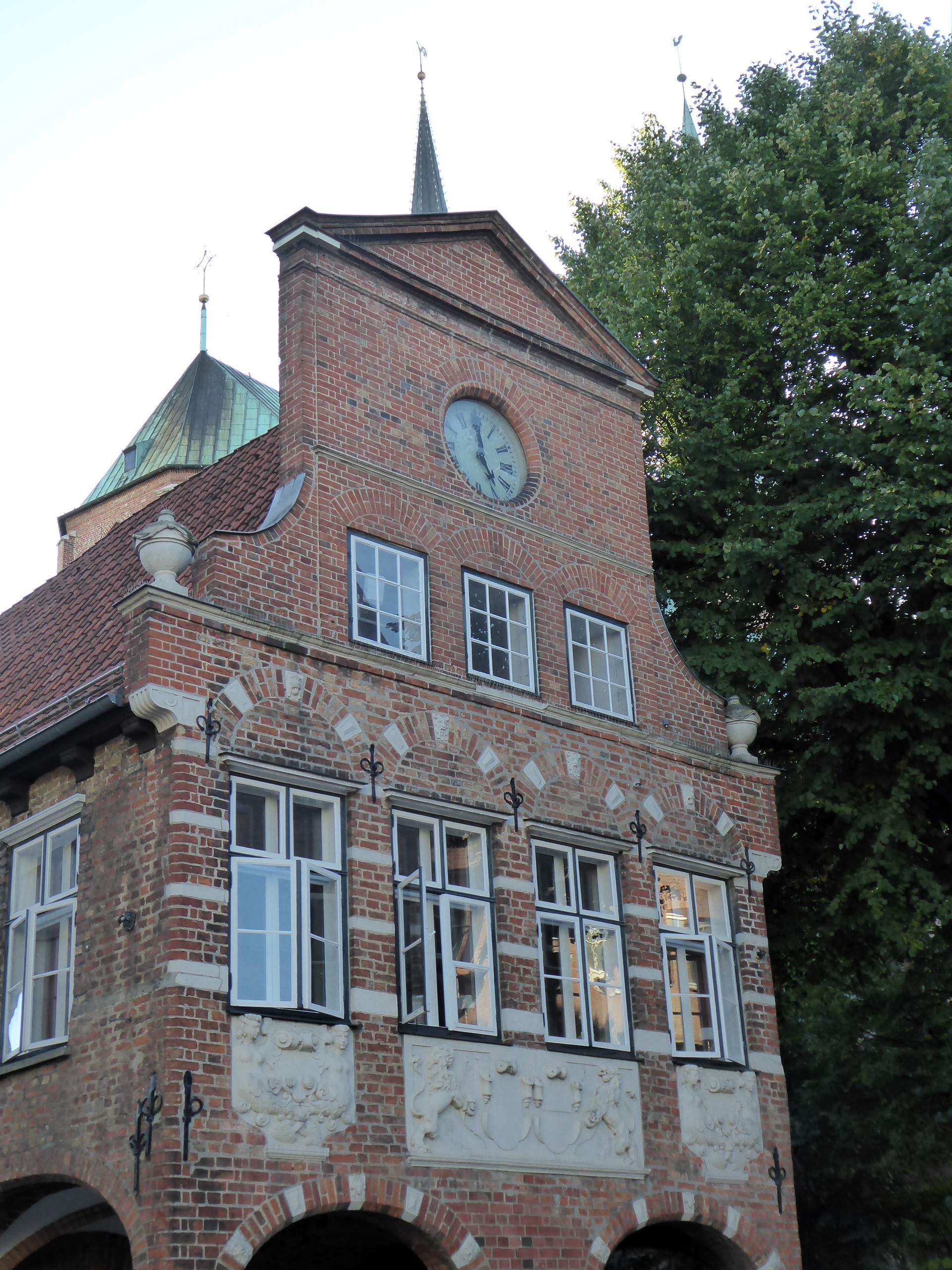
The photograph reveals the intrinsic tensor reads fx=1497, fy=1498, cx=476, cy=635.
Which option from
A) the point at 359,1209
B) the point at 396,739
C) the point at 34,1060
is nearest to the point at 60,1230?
the point at 34,1060

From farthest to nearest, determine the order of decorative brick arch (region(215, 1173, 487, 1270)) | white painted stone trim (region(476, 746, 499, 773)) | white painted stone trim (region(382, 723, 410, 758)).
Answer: white painted stone trim (region(476, 746, 499, 773)) → white painted stone trim (region(382, 723, 410, 758)) → decorative brick arch (region(215, 1173, 487, 1270))

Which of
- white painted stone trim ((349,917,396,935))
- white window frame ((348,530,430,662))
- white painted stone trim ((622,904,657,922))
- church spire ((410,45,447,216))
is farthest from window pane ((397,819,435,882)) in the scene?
church spire ((410,45,447,216))

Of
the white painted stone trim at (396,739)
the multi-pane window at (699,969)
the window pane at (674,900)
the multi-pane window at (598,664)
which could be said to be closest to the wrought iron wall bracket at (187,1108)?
the white painted stone trim at (396,739)

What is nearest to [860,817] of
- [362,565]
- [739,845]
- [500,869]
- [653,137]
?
[739,845]

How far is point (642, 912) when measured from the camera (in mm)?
14922

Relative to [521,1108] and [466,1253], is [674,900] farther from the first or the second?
[466,1253]

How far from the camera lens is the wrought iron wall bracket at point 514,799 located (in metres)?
14.2

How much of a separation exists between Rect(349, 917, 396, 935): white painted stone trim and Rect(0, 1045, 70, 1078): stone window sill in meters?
2.47

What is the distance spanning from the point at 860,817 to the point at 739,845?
2.00 m

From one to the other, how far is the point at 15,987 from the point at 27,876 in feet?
3.35

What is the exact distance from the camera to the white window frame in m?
13.8

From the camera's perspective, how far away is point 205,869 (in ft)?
38.4

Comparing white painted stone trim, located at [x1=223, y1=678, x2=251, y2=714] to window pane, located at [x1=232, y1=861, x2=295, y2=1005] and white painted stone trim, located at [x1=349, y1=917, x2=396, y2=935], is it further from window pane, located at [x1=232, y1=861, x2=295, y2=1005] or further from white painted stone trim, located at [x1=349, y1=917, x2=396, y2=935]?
white painted stone trim, located at [x1=349, y1=917, x2=396, y2=935]

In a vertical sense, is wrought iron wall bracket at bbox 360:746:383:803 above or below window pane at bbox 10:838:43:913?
above
